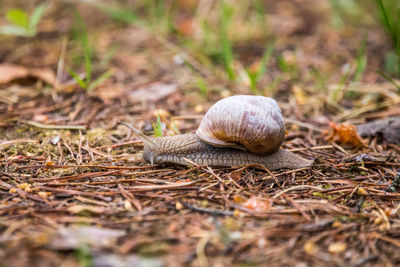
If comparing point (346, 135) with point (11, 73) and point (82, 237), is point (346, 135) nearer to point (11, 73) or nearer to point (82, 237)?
point (82, 237)

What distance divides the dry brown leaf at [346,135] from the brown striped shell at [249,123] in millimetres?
863

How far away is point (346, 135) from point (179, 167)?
154 cm

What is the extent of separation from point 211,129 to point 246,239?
1074 mm

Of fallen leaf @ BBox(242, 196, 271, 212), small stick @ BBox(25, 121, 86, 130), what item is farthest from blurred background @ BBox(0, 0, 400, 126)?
fallen leaf @ BBox(242, 196, 271, 212)

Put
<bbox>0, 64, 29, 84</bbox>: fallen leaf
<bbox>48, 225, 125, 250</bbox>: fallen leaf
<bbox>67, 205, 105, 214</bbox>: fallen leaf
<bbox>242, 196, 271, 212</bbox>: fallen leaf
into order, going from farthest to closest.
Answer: <bbox>0, 64, 29, 84</bbox>: fallen leaf, <bbox>242, 196, 271, 212</bbox>: fallen leaf, <bbox>67, 205, 105, 214</bbox>: fallen leaf, <bbox>48, 225, 125, 250</bbox>: fallen leaf

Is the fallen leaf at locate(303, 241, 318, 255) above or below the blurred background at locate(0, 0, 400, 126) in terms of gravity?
below

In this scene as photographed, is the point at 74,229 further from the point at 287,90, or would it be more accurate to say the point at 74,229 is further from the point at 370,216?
the point at 287,90

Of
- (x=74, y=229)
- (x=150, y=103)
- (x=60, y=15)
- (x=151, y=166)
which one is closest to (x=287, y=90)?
(x=150, y=103)

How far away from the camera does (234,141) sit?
285cm

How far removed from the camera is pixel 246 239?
1.94m

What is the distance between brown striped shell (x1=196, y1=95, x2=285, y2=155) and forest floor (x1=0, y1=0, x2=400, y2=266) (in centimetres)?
22

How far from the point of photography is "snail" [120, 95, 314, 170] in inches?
107

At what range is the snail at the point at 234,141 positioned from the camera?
2721 millimetres

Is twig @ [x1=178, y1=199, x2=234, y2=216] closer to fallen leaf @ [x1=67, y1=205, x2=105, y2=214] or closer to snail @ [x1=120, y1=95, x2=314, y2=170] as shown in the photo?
fallen leaf @ [x1=67, y1=205, x2=105, y2=214]
